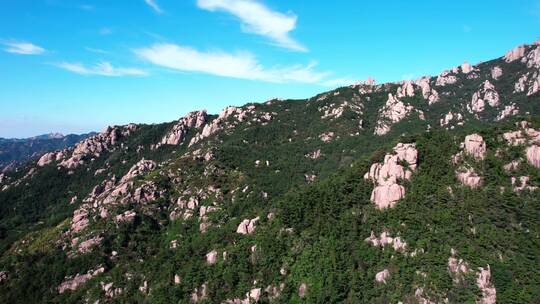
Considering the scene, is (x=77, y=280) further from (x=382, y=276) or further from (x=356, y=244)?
(x=382, y=276)

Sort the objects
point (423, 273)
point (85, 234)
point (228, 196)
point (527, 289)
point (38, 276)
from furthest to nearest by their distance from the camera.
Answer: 1. point (228, 196)
2. point (85, 234)
3. point (38, 276)
4. point (423, 273)
5. point (527, 289)

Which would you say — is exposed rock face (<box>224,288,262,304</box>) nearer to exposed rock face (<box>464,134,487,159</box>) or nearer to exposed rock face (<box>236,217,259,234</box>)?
exposed rock face (<box>236,217,259,234</box>)

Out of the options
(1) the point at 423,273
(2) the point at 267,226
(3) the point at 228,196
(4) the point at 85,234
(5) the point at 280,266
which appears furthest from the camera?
(3) the point at 228,196

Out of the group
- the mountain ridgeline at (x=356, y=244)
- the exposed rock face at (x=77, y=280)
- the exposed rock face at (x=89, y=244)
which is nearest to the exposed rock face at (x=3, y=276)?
the mountain ridgeline at (x=356, y=244)

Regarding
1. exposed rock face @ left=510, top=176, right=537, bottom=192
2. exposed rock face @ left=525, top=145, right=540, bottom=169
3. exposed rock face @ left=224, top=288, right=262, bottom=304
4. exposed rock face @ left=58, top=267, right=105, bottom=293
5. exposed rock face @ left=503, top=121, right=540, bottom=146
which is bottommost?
exposed rock face @ left=58, top=267, right=105, bottom=293

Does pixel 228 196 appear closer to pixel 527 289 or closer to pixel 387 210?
pixel 387 210

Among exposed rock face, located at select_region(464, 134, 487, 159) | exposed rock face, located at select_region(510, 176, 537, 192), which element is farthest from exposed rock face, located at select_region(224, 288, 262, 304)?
exposed rock face, located at select_region(464, 134, 487, 159)

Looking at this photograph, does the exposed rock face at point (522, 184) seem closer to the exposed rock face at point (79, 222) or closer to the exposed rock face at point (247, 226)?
the exposed rock face at point (247, 226)

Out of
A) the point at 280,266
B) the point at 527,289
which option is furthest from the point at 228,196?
the point at 527,289
